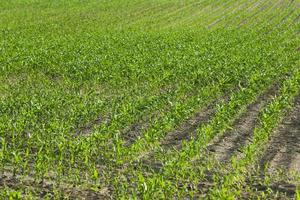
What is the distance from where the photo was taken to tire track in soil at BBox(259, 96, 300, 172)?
9.48 m

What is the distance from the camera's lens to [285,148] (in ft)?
34.0

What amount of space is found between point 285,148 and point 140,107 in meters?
4.25

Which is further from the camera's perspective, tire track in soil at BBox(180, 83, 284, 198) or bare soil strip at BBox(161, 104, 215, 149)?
bare soil strip at BBox(161, 104, 215, 149)

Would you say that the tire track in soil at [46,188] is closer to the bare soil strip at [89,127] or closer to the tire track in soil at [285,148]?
the bare soil strip at [89,127]

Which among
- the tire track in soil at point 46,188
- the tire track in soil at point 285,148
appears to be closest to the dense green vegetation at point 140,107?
the tire track in soil at point 46,188

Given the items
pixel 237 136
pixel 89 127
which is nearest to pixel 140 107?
pixel 89 127

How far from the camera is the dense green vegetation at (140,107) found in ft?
28.3

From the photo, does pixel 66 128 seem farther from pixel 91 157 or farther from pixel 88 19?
pixel 88 19

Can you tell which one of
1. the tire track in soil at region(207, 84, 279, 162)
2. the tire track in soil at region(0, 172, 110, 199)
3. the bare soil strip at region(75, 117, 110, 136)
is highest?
the bare soil strip at region(75, 117, 110, 136)

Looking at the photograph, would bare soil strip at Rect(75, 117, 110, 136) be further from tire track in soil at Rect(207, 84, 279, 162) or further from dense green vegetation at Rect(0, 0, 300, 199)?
tire track in soil at Rect(207, 84, 279, 162)

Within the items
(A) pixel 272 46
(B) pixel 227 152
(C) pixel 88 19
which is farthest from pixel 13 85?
(C) pixel 88 19

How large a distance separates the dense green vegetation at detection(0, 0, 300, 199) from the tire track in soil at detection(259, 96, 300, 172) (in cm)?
17

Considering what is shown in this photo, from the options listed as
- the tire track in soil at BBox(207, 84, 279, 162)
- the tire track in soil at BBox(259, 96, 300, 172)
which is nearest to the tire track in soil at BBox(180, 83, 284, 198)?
the tire track in soil at BBox(207, 84, 279, 162)

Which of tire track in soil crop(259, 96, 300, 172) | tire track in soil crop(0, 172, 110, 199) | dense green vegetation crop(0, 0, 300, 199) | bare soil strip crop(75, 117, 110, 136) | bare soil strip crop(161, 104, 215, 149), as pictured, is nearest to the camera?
tire track in soil crop(0, 172, 110, 199)
